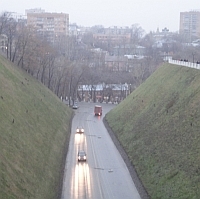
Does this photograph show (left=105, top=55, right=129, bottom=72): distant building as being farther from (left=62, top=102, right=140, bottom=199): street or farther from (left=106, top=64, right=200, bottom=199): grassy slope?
(left=62, top=102, right=140, bottom=199): street

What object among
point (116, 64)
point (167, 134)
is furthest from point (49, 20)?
point (167, 134)

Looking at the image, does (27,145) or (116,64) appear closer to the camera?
(27,145)

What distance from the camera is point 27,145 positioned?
30953 mm

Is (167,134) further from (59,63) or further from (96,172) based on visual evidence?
(59,63)

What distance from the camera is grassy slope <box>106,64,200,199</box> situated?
26703 mm

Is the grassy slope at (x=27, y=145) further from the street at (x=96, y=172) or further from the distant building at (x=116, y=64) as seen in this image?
the distant building at (x=116, y=64)

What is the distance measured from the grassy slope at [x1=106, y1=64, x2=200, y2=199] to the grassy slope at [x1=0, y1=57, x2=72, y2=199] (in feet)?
21.1

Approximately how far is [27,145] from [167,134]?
11.1 metres

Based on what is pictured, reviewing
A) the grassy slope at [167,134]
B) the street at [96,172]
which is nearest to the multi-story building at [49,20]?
the grassy slope at [167,134]

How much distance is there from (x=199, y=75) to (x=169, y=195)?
2017cm

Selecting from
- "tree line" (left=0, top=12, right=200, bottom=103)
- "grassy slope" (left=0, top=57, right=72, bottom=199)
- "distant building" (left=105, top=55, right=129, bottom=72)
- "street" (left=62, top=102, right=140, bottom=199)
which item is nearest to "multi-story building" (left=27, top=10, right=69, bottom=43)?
"tree line" (left=0, top=12, right=200, bottom=103)

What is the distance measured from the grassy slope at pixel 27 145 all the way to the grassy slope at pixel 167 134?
643 cm

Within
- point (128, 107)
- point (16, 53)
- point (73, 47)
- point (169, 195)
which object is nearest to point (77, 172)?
point (169, 195)

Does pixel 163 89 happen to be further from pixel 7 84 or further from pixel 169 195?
pixel 169 195
